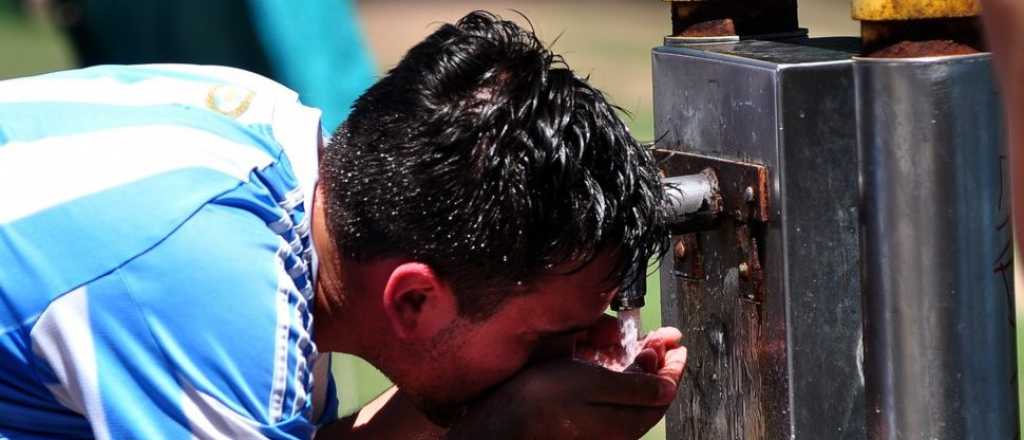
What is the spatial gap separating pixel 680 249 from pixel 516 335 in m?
0.27

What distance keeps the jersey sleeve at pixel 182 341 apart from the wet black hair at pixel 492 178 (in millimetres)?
235

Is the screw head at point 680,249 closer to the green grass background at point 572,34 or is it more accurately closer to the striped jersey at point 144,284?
the striped jersey at point 144,284

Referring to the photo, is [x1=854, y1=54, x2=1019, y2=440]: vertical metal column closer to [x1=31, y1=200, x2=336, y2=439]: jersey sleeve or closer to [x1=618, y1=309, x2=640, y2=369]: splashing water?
[x1=618, y1=309, x2=640, y2=369]: splashing water

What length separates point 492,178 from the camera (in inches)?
78.6

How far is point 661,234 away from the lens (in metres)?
2.08

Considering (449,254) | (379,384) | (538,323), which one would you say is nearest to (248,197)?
(449,254)

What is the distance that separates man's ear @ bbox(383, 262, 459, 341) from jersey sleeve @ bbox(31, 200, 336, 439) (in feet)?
0.74

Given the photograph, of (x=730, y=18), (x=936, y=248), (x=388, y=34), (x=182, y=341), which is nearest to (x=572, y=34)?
(x=388, y=34)

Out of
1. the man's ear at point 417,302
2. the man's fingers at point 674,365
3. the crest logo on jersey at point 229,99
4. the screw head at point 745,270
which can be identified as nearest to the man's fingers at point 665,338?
the man's fingers at point 674,365

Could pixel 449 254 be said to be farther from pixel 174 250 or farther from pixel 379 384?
pixel 379 384

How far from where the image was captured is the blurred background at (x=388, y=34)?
4230 millimetres

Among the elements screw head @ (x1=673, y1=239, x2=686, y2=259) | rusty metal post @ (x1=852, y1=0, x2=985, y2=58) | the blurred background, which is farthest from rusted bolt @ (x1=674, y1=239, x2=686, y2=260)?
the blurred background

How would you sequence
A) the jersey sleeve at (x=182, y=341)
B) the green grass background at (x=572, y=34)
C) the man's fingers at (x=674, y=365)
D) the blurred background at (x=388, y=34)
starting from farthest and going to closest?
the green grass background at (x=572, y=34)
the blurred background at (x=388, y=34)
the man's fingers at (x=674, y=365)
the jersey sleeve at (x=182, y=341)

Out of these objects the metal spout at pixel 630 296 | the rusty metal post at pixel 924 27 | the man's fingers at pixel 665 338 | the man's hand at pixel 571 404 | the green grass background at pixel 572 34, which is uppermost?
the rusty metal post at pixel 924 27
